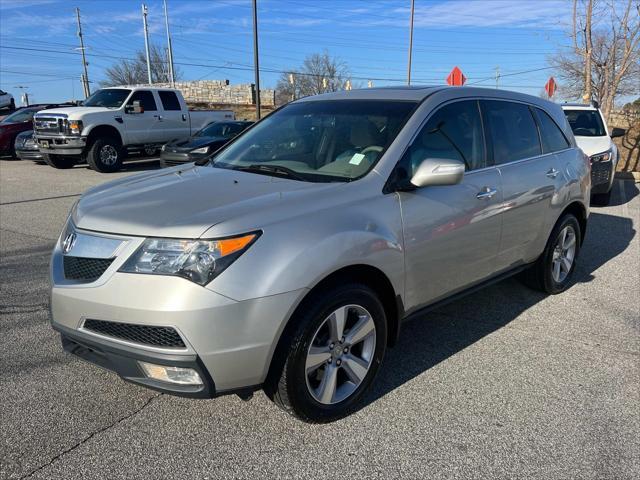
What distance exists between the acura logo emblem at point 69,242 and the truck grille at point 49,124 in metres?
12.2

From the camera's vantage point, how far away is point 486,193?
3.77m

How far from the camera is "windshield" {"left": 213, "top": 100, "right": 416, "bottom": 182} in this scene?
3.32 meters

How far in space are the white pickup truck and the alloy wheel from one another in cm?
1268

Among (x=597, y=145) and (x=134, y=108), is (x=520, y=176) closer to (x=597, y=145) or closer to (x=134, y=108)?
(x=597, y=145)

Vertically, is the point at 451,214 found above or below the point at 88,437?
above

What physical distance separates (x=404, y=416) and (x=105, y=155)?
1320 cm

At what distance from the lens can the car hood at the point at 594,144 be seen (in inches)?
367

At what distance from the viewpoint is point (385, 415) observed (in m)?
3.04

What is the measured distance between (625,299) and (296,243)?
3.84 meters

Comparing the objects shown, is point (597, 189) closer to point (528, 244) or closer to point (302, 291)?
point (528, 244)

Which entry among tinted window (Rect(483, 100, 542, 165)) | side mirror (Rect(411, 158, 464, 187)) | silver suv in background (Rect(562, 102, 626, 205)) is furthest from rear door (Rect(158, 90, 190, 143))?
side mirror (Rect(411, 158, 464, 187))

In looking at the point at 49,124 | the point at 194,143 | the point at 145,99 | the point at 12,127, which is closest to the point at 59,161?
the point at 49,124

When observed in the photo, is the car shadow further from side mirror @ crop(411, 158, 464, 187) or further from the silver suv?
side mirror @ crop(411, 158, 464, 187)

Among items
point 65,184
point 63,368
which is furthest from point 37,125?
point 63,368
